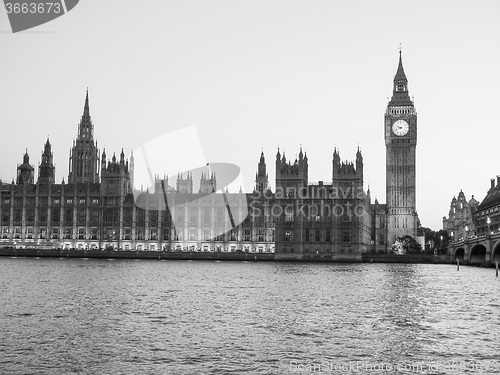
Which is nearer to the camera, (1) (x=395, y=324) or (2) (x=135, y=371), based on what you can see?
(2) (x=135, y=371)

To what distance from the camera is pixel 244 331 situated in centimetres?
3762

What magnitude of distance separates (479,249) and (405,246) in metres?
43.0

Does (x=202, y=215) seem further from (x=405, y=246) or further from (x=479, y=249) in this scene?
(x=479, y=249)

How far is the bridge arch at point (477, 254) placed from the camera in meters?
139

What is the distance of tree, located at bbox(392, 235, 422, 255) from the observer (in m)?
186

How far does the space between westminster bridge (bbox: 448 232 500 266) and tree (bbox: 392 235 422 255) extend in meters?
25.4

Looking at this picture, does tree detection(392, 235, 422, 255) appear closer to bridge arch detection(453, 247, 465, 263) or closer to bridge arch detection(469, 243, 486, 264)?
bridge arch detection(453, 247, 465, 263)

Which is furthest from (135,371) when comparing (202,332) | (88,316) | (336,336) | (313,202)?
(313,202)

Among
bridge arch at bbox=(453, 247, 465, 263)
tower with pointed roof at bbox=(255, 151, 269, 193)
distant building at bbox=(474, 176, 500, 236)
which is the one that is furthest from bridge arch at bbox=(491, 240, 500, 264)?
tower with pointed roof at bbox=(255, 151, 269, 193)

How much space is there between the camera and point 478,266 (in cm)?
13438

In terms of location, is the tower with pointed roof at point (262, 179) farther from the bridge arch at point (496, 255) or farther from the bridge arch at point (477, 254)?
the bridge arch at point (496, 255)

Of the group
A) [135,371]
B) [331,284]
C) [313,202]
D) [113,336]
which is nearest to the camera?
[135,371]

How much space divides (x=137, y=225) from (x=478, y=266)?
96844 millimetres

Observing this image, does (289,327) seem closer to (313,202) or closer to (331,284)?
(331,284)
